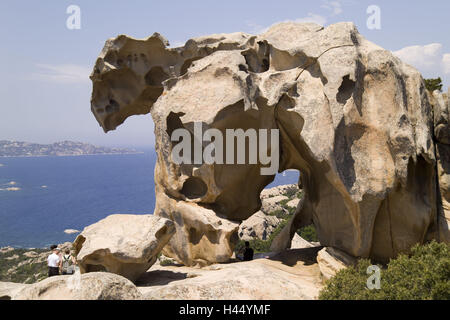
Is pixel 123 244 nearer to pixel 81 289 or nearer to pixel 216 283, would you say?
pixel 216 283

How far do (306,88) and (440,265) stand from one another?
289 inches

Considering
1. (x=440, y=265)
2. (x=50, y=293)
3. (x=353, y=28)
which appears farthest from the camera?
(x=353, y=28)

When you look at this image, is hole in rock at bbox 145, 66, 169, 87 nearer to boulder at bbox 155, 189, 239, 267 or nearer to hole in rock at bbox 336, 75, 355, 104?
boulder at bbox 155, 189, 239, 267

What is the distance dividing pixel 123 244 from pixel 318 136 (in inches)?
281

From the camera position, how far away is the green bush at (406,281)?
9750 millimetres

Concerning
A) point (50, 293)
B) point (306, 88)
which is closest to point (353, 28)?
point (306, 88)

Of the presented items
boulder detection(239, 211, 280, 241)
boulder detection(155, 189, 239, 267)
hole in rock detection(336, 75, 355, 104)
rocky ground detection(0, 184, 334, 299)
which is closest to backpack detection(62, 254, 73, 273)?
rocky ground detection(0, 184, 334, 299)

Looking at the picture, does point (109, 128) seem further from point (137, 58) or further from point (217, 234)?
point (217, 234)

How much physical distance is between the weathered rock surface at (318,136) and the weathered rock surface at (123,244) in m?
2.61

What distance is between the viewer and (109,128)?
2095cm

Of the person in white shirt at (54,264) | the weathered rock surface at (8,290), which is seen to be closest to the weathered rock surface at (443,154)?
the person in white shirt at (54,264)

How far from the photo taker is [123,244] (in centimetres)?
1222

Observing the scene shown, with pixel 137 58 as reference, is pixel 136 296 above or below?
below

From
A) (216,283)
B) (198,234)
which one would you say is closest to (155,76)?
(198,234)
